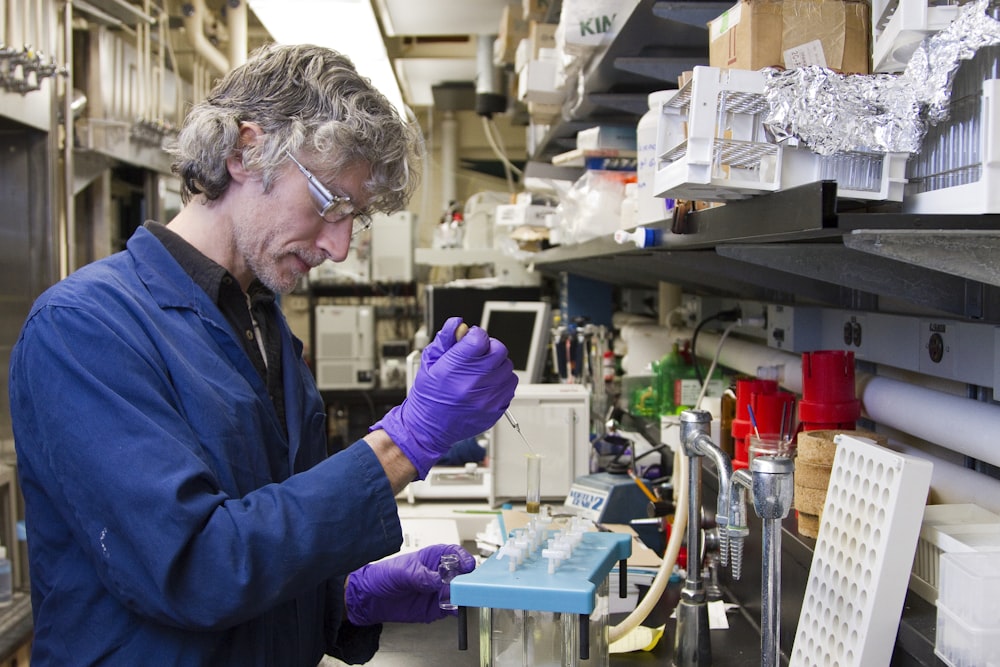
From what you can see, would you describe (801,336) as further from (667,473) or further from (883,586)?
(883,586)

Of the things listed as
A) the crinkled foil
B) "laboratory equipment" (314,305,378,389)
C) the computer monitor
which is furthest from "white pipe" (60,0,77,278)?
"laboratory equipment" (314,305,378,389)

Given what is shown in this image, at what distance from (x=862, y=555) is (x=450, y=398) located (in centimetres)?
55

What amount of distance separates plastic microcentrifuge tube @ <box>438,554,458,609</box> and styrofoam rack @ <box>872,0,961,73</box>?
1.06m

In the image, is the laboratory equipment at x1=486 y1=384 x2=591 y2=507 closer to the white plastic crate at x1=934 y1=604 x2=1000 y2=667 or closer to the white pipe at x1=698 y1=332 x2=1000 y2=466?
the white pipe at x1=698 y1=332 x2=1000 y2=466

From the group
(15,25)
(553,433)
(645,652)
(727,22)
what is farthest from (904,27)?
(15,25)

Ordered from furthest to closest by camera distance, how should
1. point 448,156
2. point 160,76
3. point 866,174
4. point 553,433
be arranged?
point 448,156 → point 160,76 → point 553,433 → point 866,174

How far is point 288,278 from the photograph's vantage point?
1.37 m

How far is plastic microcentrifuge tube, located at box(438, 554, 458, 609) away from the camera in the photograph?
1.59m

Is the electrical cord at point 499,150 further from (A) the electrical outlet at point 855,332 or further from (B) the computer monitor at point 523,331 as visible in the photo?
(A) the electrical outlet at point 855,332

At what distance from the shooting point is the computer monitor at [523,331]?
12.8 ft

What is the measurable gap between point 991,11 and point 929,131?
0.13m

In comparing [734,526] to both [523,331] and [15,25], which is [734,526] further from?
[523,331]

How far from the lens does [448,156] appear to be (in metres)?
7.92

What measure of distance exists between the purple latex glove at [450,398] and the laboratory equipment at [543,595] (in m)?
0.16
